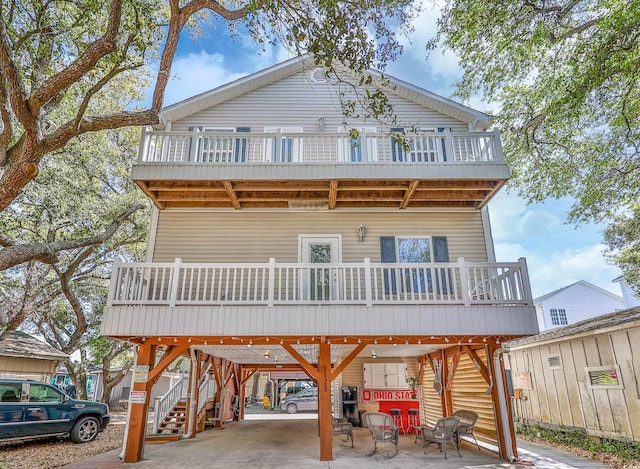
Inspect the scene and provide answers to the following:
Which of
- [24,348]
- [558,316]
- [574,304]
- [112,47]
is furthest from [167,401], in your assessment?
[574,304]

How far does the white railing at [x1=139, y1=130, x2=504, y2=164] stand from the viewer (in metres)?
9.12

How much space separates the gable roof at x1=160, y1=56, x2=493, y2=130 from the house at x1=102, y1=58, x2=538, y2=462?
4 centimetres

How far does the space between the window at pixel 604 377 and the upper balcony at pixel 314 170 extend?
4.79 meters

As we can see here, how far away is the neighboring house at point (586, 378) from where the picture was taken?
851cm

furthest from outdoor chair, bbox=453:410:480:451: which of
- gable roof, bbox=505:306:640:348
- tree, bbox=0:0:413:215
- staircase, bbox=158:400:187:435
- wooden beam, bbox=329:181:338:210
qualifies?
tree, bbox=0:0:413:215

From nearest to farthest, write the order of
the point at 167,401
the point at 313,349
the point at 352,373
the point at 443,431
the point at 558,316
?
1. the point at 443,431
2. the point at 313,349
3. the point at 167,401
4. the point at 352,373
5. the point at 558,316

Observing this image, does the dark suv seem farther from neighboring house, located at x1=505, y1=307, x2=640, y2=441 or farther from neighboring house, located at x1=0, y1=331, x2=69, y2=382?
neighboring house, located at x1=505, y1=307, x2=640, y2=441

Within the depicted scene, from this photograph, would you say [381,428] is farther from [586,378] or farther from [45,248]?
[45,248]

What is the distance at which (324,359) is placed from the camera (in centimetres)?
832

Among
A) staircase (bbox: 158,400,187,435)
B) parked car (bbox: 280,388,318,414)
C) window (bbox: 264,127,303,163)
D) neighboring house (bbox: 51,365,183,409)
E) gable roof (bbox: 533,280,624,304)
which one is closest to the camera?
window (bbox: 264,127,303,163)

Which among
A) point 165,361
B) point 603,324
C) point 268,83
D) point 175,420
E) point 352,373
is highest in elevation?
point 268,83

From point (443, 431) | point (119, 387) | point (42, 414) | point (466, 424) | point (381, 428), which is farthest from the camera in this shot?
point (119, 387)

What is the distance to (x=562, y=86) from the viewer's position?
9555 mm

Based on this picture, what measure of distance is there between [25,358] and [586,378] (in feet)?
52.7
